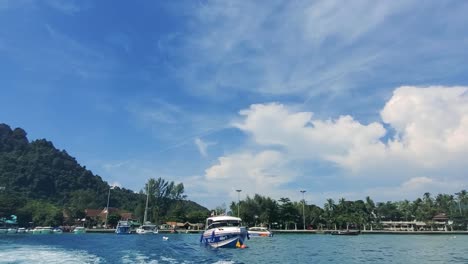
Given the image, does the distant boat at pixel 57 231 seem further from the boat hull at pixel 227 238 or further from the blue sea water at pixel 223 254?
the boat hull at pixel 227 238

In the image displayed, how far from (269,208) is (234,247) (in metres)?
105

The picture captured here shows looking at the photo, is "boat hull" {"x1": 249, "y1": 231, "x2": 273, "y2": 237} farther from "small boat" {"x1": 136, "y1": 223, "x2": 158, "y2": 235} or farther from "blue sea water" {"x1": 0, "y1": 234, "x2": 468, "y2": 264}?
"blue sea water" {"x1": 0, "y1": 234, "x2": 468, "y2": 264}

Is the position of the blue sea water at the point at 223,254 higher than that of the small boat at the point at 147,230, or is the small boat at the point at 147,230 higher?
the small boat at the point at 147,230

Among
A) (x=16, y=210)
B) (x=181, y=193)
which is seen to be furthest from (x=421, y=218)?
(x=16, y=210)

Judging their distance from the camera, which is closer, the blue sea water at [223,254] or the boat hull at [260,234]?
the blue sea water at [223,254]

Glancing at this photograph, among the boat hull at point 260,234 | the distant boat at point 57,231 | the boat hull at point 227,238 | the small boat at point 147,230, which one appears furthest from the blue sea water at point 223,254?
the distant boat at point 57,231

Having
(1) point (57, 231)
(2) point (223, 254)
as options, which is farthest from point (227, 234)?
(1) point (57, 231)

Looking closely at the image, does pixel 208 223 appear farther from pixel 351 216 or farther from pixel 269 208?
pixel 351 216

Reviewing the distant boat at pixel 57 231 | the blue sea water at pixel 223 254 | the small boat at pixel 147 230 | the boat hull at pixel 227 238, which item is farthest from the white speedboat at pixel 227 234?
the distant boat at pixel 57 231

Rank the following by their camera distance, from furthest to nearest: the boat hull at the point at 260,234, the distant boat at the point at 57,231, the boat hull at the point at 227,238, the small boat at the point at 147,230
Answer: the distant boat at the point at 57,231 → the small boat at the point at 147,230 → the boat hull at the point at 260,234 → the boat hull at the point at 227,238

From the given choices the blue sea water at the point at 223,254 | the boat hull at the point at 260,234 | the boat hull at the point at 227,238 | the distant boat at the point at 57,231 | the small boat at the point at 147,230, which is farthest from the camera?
the distant boat at the point at 57,231

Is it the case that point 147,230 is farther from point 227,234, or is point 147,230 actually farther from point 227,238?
point 227,234

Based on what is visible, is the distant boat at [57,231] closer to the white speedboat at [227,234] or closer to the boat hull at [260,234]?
the boat hull at [260,234]

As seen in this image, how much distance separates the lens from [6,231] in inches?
5517
